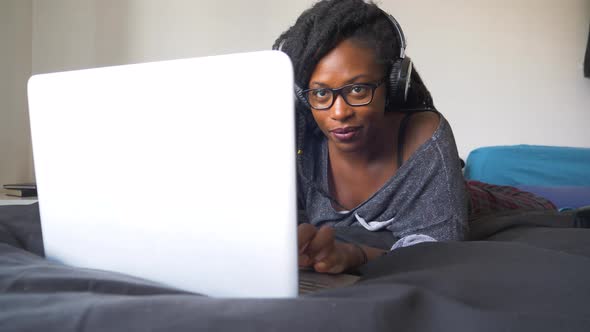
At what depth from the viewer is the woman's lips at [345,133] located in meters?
0.92

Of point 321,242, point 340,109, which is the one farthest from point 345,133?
point 321,242

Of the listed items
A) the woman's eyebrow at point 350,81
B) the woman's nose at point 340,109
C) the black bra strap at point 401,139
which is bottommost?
the black bra strap at point 401,139

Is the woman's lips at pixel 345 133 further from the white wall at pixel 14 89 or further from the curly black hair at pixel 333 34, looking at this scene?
the white wall at pixel 14 89

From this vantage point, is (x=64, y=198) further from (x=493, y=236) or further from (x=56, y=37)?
(x=56, y=37)

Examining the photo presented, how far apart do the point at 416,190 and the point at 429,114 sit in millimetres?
228

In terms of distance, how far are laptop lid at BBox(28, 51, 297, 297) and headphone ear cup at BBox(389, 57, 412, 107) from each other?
59cm

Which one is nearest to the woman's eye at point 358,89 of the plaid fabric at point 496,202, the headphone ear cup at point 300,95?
the headphone ear cup at point 300,95

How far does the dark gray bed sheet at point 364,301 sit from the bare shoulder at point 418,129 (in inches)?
16.5

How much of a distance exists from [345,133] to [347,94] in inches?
3.6

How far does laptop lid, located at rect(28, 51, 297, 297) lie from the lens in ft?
1.22

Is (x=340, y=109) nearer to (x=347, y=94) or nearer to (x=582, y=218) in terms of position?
(x=347, y=94)

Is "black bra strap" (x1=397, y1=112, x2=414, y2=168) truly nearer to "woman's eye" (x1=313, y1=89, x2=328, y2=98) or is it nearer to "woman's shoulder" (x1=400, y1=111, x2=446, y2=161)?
"woman's shoulder" (x1=400, y1=111, x2=446, y2=161)

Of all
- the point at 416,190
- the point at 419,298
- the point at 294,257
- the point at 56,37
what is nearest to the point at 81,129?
the point at 294,257

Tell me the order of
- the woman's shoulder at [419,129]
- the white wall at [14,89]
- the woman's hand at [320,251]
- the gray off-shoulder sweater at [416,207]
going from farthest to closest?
the white wall at [14,89] < the woman's shoulder at [419,129] < the gray off-shoulder sweater at [416,207] < the woman's hand at [320,251]
